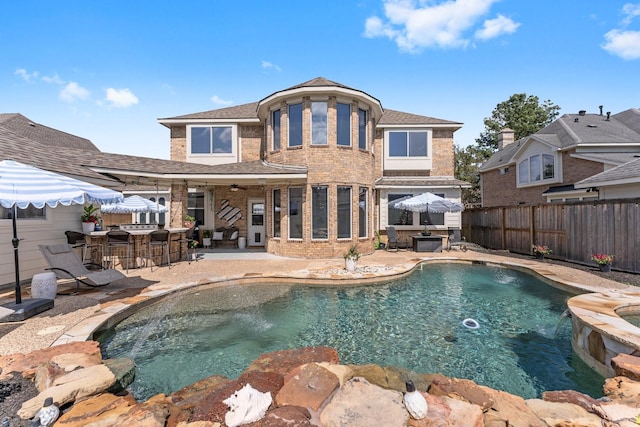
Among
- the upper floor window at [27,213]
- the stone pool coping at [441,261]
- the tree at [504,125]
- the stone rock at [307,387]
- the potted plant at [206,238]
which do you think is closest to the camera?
the stone rock at [307,387]

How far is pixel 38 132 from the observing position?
18.5m

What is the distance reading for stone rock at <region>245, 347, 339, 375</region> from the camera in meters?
3.51

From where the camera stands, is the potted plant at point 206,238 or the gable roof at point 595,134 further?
the gable roof at point 595,134

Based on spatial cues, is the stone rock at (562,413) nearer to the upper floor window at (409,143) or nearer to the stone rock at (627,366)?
the stone rock at (627,366)

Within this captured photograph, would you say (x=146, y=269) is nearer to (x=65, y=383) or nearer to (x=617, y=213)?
(x=65, y=383)

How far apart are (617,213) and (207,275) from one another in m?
12.7

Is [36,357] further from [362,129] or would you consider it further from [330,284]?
[362,129]

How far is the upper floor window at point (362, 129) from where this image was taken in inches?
508

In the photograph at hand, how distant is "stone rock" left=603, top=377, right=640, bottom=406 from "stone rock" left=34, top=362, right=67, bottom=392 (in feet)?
19.0

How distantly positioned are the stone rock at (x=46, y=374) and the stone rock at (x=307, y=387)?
8.16 ft

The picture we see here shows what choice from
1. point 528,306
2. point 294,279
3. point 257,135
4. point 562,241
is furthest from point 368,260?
point 257,135

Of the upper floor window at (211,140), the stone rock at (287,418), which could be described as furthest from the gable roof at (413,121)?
the stone rock at (287,418)

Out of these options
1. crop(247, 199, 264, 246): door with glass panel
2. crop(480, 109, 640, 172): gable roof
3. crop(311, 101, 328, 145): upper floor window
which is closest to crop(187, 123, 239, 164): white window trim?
crop(247, 199, 264, 246): door with glass panel

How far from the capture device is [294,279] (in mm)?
8516
